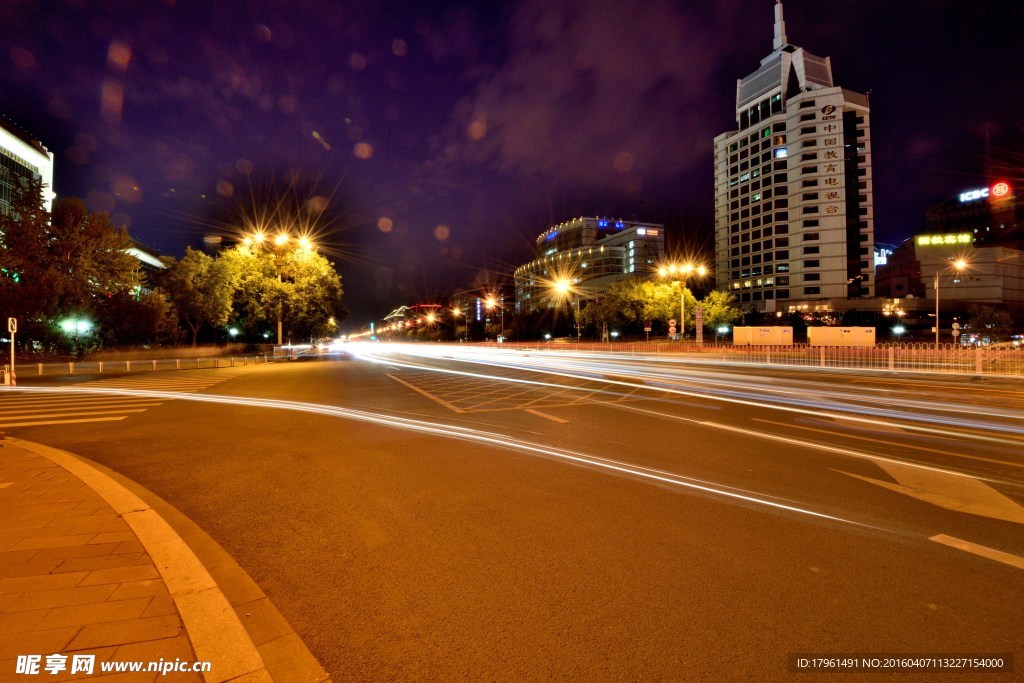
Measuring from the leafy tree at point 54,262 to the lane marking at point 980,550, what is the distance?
39.0 meters

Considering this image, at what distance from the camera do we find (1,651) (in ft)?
9.18

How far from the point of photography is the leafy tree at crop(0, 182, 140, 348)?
95.0 ft

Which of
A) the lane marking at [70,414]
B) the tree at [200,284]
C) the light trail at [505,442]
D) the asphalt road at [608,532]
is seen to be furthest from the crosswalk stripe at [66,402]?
the tree at [200,284]

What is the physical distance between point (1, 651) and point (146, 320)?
38.3 metres

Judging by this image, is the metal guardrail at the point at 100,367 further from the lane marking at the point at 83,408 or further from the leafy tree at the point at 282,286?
the lane marking at the point at 83,408

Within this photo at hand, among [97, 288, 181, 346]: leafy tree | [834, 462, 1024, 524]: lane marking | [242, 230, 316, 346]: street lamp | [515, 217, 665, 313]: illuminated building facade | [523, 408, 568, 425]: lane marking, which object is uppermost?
[515, 217, 665, 313]: illuminated building facade

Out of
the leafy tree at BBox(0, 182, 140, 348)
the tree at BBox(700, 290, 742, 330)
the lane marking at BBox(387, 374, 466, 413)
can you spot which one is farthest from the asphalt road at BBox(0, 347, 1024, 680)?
the tree at BBox(700, 290, 742, 330)

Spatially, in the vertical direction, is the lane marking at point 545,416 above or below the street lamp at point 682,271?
below

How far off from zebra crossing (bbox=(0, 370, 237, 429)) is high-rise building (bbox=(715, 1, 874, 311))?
94810mm

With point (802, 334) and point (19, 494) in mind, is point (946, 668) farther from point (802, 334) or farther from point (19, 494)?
point (802, 334)

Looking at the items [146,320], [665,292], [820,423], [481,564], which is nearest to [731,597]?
[481,564]

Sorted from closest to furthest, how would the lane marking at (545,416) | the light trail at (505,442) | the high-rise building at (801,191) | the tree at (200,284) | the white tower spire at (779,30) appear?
the light trail at (505,442) < the lane marking at (545,416) < the tree at (200,284) < the high-rise building at (801,191) < the white tower spire at (779,30)

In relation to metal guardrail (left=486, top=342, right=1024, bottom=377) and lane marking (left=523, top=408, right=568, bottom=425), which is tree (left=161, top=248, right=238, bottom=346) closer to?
metal guardrail (left=486, top=342, right=1024, bottom=377)

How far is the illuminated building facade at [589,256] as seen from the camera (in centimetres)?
12031
